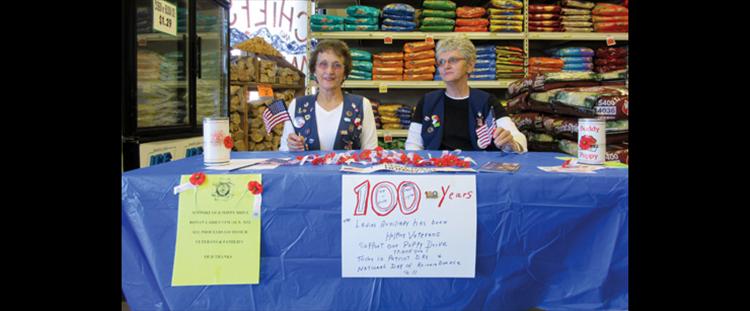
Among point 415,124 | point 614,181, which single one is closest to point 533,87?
point 415,124

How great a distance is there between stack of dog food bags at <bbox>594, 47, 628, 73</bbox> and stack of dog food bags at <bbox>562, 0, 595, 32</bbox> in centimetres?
23

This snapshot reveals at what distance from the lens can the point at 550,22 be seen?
3.68m

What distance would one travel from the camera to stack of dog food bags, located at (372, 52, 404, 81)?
12.3ft

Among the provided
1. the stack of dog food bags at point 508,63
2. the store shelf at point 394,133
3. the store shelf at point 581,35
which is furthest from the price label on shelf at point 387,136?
the store shelf at point 581,35

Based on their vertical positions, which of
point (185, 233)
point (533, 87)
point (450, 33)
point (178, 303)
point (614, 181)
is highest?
point (450, 33)

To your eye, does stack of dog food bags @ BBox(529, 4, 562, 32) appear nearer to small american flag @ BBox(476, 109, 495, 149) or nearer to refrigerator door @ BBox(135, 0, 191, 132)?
small american flag @ BBox(476, 109, 495, 149)

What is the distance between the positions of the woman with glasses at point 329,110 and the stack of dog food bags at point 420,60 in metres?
1.39

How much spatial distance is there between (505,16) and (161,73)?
104 inches

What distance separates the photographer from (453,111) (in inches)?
93.8

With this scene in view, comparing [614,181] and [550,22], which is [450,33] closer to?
[550,22]

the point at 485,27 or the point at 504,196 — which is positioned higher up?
the point at 485,27

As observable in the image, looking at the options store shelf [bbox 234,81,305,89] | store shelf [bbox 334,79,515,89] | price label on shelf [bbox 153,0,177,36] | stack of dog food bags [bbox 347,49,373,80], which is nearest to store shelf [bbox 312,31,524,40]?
stack of dog food bags [bbox 347,49,373,80]

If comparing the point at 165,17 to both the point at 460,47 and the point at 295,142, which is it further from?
the point at 460,47

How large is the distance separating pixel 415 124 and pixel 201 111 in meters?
1.76
